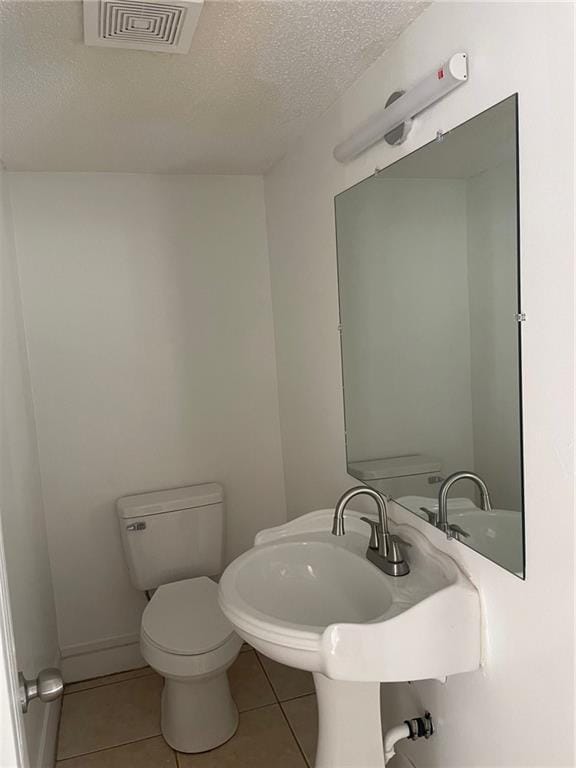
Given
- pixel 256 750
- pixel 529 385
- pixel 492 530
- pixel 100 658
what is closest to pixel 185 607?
pixel 256 750

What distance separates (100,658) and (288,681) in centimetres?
83

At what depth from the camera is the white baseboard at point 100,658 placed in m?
2.62

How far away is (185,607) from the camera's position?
2311 mm

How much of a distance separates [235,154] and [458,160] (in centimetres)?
120

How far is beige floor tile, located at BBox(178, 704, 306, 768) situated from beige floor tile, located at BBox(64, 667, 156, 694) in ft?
1.87

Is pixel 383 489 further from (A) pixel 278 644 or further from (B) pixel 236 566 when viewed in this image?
(A) pixel 278 644

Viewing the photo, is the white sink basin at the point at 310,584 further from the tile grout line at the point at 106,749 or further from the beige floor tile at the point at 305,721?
the tile grout line at the point at 106,749

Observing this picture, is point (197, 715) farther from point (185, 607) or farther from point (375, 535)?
point (375, 535)

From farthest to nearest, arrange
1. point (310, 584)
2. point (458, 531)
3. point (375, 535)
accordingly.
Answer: point (310, 584) < point (375, 535) < point (458, 531)

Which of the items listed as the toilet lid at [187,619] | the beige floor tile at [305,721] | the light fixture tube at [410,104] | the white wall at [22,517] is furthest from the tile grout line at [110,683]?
the light fixture tube at [410,104]

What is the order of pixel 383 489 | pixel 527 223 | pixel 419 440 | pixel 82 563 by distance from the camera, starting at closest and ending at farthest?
pixel 527 223, pixel 419 440, pixel 383 489, pixel 82 563

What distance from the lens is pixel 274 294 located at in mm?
2676

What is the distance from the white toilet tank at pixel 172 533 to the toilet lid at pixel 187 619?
93 millimetres

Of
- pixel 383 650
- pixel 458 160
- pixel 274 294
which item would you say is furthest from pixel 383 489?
pixel 274 294
